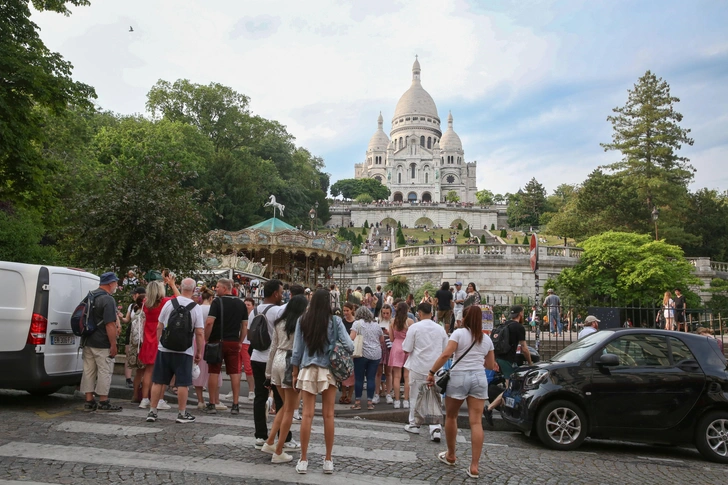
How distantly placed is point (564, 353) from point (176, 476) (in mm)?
5285

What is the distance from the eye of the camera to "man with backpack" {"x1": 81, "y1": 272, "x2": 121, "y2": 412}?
762 cm

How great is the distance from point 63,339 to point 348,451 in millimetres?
4336

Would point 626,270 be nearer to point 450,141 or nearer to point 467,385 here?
point 467,385

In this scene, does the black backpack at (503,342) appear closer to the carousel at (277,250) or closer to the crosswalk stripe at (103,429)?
the crosswalk stripe at (103,429)

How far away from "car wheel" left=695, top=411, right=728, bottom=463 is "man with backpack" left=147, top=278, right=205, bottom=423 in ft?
20.6

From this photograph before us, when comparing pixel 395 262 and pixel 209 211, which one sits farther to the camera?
pixel 209 211

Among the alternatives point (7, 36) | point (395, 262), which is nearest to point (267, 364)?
point (7, 36)

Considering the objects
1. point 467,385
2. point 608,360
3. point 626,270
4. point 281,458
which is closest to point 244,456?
point 281,458

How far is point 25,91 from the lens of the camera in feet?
41.1

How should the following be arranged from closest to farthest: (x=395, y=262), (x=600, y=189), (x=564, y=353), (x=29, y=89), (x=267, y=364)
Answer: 1. (x=267, y=364)
2. (x=564, y=353)
3. (x=29, y=89)
4. (x=395, y=262)
5. (x=600, y=189)

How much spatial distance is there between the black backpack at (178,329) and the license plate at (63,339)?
166cm

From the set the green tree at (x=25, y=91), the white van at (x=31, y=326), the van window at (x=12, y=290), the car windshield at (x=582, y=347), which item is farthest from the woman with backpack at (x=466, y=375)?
the green tree at (x=25, y=91)

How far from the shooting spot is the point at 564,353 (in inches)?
316

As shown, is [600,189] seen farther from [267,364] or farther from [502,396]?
[267,364]
